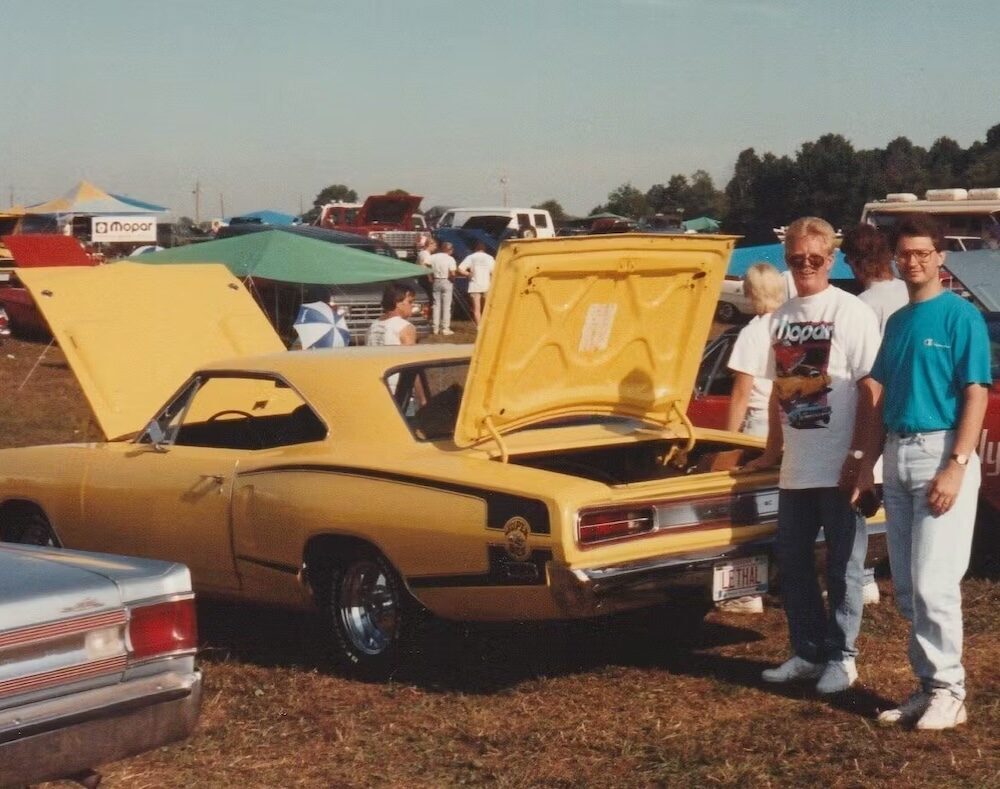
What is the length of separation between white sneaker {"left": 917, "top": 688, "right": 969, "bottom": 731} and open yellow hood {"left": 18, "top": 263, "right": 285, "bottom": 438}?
4176 mm

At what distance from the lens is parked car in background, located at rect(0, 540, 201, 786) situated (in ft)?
13.1

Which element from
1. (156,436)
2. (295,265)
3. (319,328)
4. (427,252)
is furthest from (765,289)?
(427,252)

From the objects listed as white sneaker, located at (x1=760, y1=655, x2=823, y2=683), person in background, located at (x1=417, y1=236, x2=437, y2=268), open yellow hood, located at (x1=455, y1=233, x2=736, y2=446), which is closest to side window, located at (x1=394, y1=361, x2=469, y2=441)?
open yellow hood, located at (x1=455, y1=233, x2=736, y2=446)

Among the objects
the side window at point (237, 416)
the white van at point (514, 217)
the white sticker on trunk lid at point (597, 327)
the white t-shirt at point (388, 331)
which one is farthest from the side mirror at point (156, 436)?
the white van at point (514, 217)

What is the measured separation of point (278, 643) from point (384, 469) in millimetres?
1508

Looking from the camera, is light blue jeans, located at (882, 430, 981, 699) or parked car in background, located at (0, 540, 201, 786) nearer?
parked car in background, located at (0, 540, 201, 786)

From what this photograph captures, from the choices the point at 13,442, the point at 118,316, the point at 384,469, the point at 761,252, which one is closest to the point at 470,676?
the point at 384,469

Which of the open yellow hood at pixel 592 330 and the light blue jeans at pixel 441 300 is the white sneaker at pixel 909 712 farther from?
the light blue jeans at pixel 441 300

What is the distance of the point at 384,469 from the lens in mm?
6129

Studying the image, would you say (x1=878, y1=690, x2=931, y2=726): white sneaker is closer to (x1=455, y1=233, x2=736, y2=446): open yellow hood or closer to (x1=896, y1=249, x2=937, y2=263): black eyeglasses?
(x1=896, y1=249, x2=937, y2=263): black eyeglasses

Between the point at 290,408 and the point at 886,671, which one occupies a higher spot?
the point at 290,408

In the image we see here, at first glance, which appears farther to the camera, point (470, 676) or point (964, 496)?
point (470, 676)

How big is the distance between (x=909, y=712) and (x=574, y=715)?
1.20 m

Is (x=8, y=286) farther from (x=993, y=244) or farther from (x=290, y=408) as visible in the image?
(x=290, y=408)
